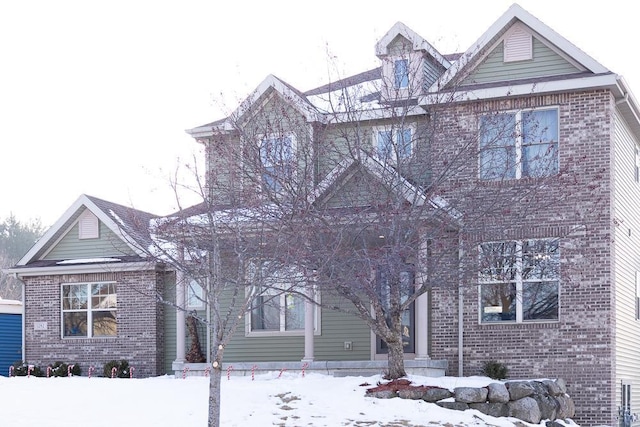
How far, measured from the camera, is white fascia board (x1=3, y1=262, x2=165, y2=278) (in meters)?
23.8

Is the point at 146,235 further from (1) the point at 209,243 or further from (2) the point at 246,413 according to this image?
(2) the point at 246,413

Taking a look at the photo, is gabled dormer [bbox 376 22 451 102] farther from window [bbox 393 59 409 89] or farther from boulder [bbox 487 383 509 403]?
boulder [bbox 487 383 509 403]

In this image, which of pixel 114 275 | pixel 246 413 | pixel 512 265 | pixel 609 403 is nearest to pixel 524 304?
pixel 512 265

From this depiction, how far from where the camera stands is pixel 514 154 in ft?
59.4

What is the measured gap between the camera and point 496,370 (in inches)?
723

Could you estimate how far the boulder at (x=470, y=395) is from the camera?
52.4ft

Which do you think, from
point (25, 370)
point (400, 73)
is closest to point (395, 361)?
point (400, 73)

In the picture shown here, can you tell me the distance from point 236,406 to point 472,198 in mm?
5782

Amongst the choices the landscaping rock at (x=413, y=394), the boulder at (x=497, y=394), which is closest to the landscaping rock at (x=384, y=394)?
the landscaping rock at (x=413, y=394)

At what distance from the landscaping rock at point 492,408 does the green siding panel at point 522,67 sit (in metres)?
6.99

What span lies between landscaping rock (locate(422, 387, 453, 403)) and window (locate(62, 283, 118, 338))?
10956mm

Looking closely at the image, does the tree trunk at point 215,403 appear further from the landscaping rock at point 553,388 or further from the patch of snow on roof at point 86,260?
the patch of snow on roof at point 86,260

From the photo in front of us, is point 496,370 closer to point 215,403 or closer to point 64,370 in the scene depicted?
point 215,403

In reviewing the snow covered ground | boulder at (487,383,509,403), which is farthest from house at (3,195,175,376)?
boulder at (487,383,509,403)
